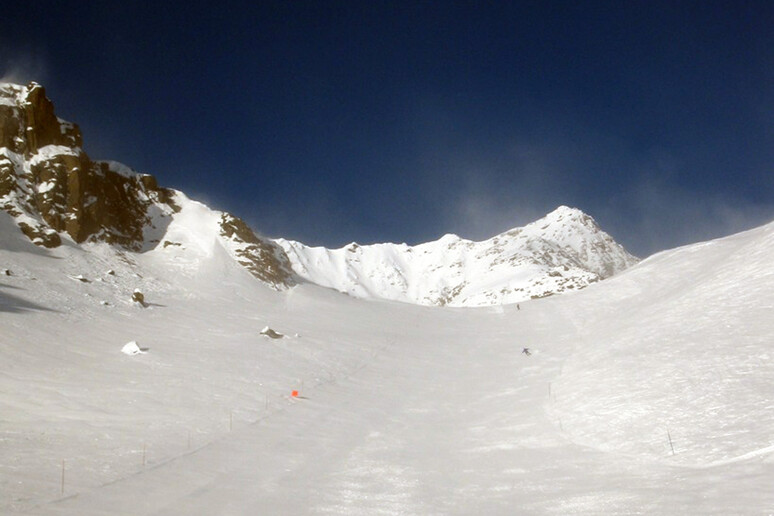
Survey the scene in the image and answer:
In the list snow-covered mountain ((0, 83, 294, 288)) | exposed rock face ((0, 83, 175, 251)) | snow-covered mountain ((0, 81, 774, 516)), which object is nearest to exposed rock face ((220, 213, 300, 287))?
snow-covered mountain ((0, 83, 294, 288))

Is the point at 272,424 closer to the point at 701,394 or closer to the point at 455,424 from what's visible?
the point at 455,424

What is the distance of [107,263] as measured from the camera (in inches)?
2491

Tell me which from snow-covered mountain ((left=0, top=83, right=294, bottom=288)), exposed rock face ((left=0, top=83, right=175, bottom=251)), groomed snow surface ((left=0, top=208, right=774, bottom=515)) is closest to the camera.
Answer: groomed snow surface ((left=0, top=208, right=774, bottom=515))

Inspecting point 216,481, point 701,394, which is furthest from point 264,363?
point 701,394

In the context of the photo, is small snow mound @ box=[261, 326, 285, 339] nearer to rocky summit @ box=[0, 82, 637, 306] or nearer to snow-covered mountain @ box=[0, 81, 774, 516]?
snow-covered mountain @ box=[0, 81, 774, 516]

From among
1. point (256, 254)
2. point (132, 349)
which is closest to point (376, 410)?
point (132, 349)

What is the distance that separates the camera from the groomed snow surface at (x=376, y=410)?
15492mm

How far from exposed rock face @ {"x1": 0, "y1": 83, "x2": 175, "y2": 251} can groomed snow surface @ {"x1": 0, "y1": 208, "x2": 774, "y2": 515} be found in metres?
11.9

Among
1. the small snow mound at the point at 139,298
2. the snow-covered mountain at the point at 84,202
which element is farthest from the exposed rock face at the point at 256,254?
the small snow mound at the point at 139,298

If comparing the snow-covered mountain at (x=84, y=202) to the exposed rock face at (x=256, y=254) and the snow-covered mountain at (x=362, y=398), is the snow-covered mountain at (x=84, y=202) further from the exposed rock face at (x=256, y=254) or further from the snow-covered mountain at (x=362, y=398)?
the snow-covered mountain at (x=362, y=398)

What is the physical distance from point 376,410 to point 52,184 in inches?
2486

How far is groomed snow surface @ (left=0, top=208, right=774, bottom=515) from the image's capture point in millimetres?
15492

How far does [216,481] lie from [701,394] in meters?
19.1

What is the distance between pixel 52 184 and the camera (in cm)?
7088
